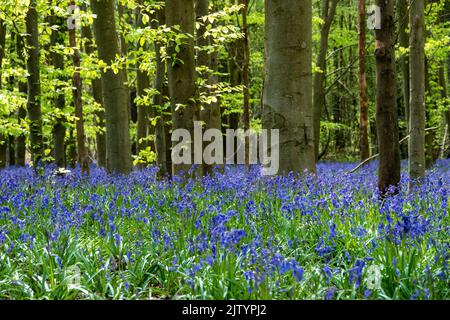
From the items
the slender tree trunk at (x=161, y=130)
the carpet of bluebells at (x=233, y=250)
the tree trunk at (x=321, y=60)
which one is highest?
the tree trunk at (x=321, y=60)

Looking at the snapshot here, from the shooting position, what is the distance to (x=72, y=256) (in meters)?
3.97

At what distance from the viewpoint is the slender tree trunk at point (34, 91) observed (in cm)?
968

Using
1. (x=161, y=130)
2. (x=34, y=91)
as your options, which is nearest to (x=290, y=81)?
(x=161, y=130)

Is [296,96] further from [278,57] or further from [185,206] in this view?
[185,206]

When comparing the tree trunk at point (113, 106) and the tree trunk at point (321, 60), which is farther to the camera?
the tree trunk at point (321, 60)

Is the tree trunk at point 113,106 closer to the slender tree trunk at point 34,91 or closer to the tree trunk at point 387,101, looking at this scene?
the slender tree trunk at point 34,91

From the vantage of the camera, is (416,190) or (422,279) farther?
(416,190)

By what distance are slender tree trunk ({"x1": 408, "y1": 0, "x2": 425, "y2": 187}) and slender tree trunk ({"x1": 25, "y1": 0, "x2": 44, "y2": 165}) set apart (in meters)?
7.03

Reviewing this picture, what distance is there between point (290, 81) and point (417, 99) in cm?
228

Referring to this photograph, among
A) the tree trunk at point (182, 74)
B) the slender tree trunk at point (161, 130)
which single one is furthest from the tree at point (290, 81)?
the slender tree trunk at point (161, 130)

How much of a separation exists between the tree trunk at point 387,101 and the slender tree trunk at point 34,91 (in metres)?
6.59

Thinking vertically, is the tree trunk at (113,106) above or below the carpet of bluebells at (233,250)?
above
